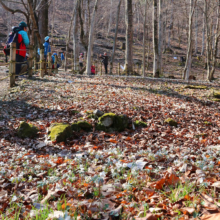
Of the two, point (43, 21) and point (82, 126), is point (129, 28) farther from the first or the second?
point (82, 126)

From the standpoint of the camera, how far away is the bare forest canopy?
1416cm

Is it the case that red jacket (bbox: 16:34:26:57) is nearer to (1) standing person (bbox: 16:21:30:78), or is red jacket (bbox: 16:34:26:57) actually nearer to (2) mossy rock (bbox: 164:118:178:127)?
(1) standing person (bbox: 16:21:30:78)

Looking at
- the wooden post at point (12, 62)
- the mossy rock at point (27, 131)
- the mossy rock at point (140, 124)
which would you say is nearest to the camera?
the mossy rock at point (27, 131)

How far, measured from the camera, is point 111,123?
5828mm

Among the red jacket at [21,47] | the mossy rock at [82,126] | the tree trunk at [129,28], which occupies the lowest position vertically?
the mossy rock at [82,126]

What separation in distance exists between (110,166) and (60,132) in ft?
6.31

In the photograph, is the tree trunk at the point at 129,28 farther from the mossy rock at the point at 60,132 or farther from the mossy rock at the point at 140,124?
the mossy rock at the point at 60,132

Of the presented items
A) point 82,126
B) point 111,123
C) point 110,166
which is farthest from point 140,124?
point 110,166

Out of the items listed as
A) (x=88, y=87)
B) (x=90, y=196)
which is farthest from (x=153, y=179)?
(x=88, y=87)

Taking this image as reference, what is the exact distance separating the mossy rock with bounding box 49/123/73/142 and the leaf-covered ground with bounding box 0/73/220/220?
0.14 metres

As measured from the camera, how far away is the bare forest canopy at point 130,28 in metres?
14.2

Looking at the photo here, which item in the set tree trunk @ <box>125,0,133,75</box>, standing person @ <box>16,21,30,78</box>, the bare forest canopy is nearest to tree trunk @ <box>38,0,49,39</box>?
the bare forest canopy

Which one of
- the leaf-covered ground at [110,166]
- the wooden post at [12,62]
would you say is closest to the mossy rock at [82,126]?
the leaf-covered ground at [110,166]

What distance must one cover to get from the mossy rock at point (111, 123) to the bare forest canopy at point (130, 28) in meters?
7.29
